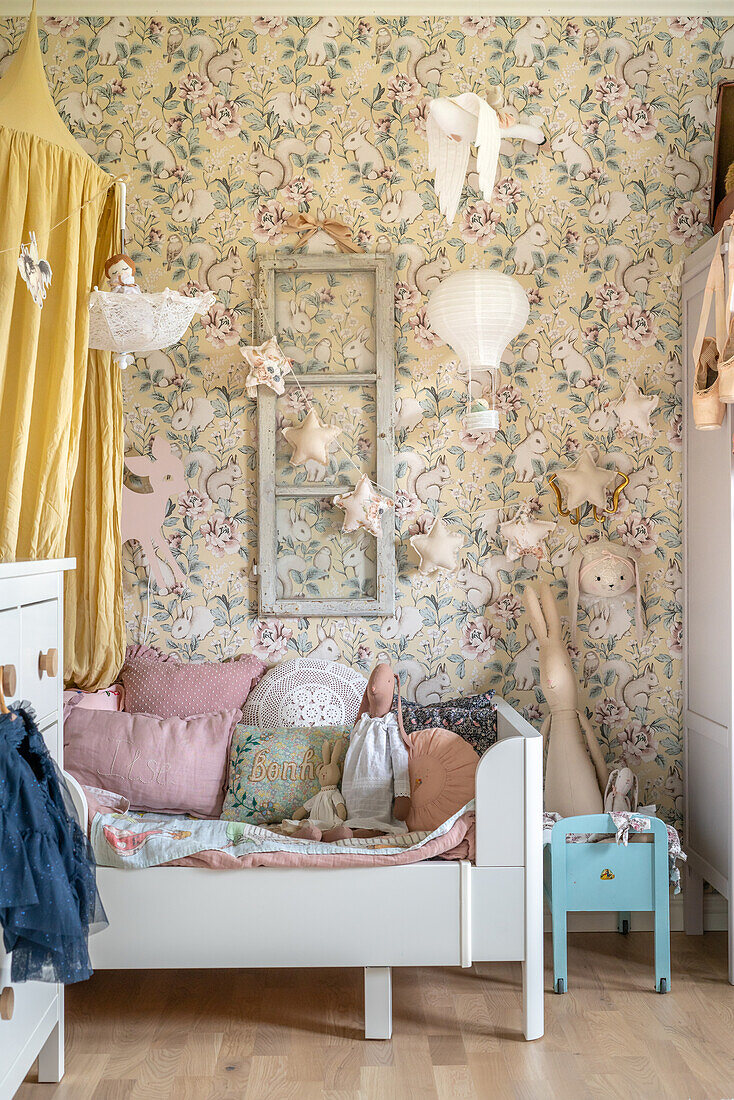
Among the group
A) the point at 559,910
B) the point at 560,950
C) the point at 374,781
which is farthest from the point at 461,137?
the point at 560,950

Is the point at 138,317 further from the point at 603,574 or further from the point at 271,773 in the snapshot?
the point at 603,574

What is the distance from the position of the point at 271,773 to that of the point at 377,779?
0.30 meters

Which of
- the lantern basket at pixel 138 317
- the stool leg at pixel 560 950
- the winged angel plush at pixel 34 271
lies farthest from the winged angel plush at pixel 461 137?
the stool leg at pixel 560 950

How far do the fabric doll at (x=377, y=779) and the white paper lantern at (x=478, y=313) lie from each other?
3.66 feet

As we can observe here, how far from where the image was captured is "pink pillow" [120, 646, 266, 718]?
9.47 ft

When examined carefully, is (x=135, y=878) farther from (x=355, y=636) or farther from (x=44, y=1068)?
(x=355, y=636)

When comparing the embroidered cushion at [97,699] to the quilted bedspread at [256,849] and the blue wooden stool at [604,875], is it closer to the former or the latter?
the quilted bedspread at [256,849]

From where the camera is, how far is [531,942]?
2.24 m

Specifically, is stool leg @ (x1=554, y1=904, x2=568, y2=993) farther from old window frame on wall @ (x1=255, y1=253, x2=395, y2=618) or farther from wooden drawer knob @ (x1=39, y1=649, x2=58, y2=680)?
wooden drawer knob @ (x1=39, y1=649, x2=58, y2=680)

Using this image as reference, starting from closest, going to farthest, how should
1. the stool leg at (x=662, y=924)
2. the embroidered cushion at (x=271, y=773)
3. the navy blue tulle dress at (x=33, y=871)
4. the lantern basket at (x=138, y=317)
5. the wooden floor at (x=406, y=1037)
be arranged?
the navy blue tulle dress at (x=33, y=871), the wooden floor at (x=406, y=1037), the lantern basket at (x=138, y=317), the stool leg at (x=662, y=924), the embroidered cushion at (x=271, y=773)

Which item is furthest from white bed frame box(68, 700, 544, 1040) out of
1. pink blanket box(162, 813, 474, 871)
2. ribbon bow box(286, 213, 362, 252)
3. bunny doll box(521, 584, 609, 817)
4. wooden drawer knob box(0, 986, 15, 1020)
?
ribbon bow box(286, 213, 362, 252)

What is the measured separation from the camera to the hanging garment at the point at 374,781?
2.58 metres

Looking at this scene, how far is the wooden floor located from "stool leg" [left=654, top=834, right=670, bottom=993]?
5 centimetres

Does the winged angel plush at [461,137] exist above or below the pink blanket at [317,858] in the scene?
above
